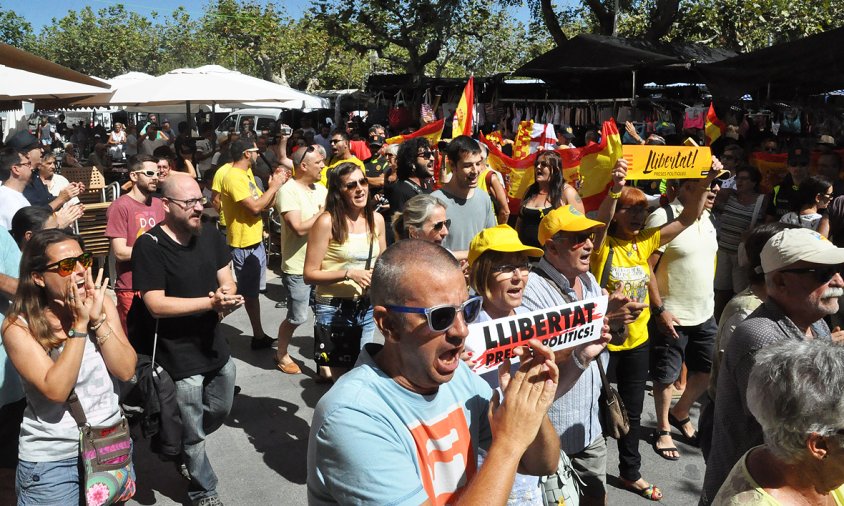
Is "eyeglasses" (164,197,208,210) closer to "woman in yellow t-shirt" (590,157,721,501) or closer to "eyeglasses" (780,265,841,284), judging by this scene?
"woman in yellow t-shirt" (590,157,721,501)

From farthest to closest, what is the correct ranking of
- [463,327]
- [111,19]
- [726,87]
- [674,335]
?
[111,19] → [726,87] → [674,335] → [463,327]

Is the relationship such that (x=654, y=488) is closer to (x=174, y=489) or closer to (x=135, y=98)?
(x=174, y=489)

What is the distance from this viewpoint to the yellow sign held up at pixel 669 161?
4.89m

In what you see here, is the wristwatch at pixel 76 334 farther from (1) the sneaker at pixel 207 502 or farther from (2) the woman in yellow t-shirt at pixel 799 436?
(2) the woman in yellow t-shirt at pixel 799 436

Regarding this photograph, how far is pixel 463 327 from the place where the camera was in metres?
1.92

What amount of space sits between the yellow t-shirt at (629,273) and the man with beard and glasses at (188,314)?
2.14 meters

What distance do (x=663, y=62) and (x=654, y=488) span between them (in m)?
8.10

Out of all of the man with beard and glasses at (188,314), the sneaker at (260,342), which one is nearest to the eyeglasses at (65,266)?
the man with beard and glasses at (188,314)

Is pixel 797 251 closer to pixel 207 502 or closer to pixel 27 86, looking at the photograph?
pixel 207 502

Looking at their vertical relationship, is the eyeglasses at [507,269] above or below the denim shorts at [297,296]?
above

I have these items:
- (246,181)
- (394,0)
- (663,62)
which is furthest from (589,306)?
(394,0)

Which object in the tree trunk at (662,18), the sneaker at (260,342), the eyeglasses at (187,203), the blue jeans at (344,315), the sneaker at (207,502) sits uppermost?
the tree trunk at (662,18)

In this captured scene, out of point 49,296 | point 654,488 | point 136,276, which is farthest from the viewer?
point 654,488

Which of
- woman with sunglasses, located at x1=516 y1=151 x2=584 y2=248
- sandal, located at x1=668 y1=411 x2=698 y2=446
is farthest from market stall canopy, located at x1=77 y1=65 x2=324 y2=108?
sandal, located at x1=668 y1=411 x2=698 y2=446
